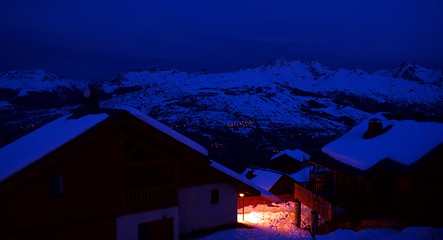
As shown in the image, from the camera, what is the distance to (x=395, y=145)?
1594cm

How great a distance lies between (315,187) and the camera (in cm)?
2019

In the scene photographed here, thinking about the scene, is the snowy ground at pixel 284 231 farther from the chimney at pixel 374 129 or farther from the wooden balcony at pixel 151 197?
the chimney at pixel 374 129

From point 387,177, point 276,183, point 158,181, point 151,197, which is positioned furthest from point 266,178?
point 151,197

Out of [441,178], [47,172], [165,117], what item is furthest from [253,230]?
[165,117]

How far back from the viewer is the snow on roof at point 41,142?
11156 mm

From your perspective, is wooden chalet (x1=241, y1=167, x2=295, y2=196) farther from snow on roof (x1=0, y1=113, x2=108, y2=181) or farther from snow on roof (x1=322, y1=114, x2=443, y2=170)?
snow on roof (x1=0, y1=113, x2=108, y2=181)

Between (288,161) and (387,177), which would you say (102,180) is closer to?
(387,177)

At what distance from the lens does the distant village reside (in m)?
11.4

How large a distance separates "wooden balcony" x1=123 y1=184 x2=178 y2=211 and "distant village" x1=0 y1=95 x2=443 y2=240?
0.04 meters

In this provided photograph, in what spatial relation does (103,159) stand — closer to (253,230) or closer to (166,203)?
(166,203)

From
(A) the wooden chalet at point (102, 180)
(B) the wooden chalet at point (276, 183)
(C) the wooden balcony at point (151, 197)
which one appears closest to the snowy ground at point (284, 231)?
(A) the wooden chalet at point (102, 180)

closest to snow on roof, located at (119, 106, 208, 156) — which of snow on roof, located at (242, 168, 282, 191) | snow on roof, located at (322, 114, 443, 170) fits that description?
snow on roof, located at (322, 114, 443, 170)

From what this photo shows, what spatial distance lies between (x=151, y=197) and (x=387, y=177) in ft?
36.6

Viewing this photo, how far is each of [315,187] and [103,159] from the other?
13.0 meters
